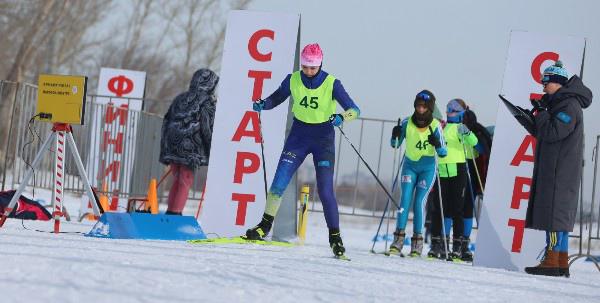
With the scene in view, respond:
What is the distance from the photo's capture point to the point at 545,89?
9930mm

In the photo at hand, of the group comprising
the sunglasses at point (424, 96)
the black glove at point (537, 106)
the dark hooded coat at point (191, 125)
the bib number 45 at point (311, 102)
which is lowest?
the dark hooded coat at point (191, 125)

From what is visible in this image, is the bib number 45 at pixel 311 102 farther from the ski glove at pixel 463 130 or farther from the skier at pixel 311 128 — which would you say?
the ski glove at pixel 463 130

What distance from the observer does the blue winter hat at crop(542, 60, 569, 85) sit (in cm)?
988

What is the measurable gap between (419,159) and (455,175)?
2.30ft

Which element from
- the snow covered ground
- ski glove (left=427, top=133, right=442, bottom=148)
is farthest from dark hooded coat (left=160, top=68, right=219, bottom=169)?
ski glove (left=427, top=133, right=442, bottom=148)

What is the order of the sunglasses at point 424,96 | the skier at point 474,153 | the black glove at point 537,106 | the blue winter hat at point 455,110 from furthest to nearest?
the skier at point 474,153
the blue winter hat at point 455,110
the sunglasses at point 424,96
the black glove at point 537,106

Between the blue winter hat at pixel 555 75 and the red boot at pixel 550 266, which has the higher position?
the blue winter hat at pixel 555 75

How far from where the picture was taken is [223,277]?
621 cm

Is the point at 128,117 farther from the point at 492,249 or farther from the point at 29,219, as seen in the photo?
the point at 492,249

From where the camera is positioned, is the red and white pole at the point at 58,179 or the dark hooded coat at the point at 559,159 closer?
the dark hooded coat at the point at 559,159

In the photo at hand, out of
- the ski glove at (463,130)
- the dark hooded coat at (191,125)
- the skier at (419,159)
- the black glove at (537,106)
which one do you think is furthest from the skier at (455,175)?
the dark hooded coat at (191,125)

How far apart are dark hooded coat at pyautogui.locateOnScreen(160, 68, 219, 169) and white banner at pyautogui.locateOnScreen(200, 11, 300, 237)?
20cm

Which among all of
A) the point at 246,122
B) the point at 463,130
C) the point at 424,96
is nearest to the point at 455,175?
the point at 463,130

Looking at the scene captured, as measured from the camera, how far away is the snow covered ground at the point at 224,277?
5316mm
